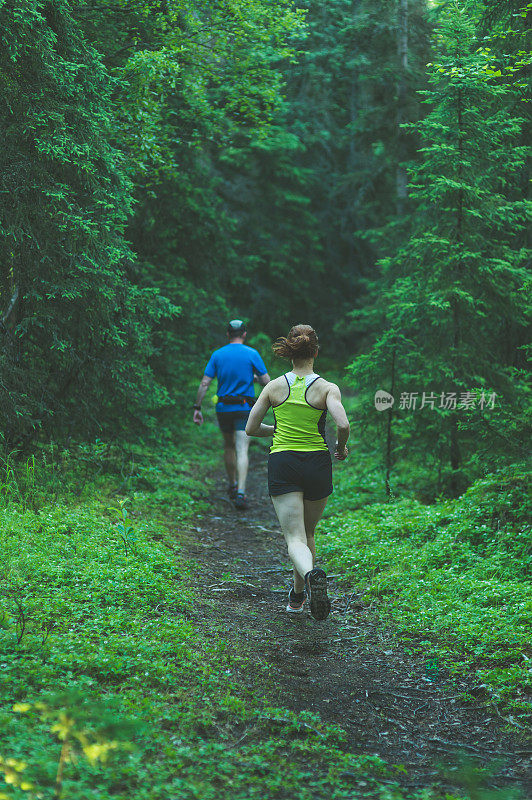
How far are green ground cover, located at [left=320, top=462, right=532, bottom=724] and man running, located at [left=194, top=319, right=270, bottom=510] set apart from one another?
1.59 metres

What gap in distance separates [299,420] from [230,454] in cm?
454

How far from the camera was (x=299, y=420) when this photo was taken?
222 inches

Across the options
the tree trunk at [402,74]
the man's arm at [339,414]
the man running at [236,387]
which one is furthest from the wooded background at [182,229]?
the man's arm at [339,414]

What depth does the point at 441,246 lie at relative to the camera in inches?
365

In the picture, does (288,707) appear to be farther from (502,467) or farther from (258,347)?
(258,347)

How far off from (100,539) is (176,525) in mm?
1852

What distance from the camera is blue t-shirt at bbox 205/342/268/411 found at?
379 inches

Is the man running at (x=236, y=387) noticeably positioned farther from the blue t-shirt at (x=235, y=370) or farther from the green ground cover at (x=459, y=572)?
the green ground cover at (x=459, y=572)

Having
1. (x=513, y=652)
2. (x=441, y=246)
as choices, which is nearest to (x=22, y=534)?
(x=513, y=652)

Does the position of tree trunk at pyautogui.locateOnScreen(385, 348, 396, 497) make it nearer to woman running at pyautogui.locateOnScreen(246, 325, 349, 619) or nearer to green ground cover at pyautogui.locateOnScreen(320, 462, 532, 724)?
green ground cover at pyautogui.locateOnScreen(320, 462, 532, 724)

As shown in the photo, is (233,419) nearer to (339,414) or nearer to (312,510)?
(312,510)

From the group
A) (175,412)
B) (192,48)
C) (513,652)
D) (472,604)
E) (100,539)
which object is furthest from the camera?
(175,412)

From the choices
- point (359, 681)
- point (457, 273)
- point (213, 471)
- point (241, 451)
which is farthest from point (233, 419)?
point (359, 681)

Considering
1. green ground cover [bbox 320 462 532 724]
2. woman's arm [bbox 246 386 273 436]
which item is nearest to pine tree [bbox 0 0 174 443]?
woman's arm [bbox 246 386 273 436]
